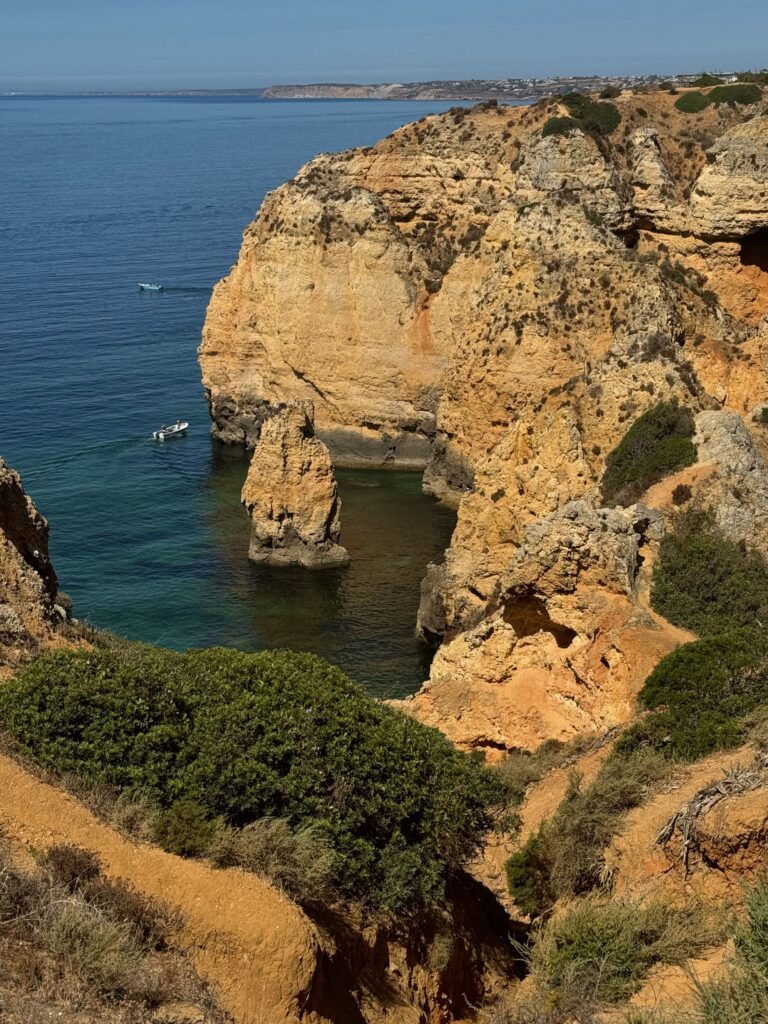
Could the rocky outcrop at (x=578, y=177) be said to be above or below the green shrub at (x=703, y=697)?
above

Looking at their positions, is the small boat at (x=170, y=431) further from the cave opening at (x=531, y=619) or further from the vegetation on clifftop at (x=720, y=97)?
the cave opening at (x=531, y=619)

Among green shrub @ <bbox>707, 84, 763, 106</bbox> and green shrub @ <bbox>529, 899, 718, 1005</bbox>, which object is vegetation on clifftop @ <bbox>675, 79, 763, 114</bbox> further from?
green shrub @ <bbox>529, 899, 718, 1005</bbox>

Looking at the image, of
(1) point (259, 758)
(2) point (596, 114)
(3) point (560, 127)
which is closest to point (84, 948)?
(1) point (259, 758)

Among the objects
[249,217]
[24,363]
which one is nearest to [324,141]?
[249,217]

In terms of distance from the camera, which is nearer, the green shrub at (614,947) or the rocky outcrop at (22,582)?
the green shrub at (614,947)

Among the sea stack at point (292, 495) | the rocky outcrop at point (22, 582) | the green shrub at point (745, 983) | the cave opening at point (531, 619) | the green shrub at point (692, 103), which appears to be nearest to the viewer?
the green shrub at point (745, 983)

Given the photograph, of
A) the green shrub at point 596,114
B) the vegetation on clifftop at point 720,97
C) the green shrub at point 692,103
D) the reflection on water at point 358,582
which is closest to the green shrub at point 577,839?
the reflection on water at point 358,582
